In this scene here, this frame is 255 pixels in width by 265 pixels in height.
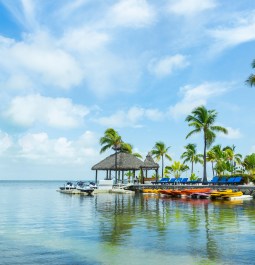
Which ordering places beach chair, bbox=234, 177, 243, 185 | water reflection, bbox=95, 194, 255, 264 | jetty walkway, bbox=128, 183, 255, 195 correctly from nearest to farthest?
water reflection, bbox=95, 194, 255, 264 < jetty walkway, bbox=128, 183, 255, 195 < beach chair, bbox=234, 177, 243, 185

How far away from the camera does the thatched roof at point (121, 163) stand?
57812 millimetres

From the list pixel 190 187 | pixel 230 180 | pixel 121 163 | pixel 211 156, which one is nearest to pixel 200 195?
pixel 190 187

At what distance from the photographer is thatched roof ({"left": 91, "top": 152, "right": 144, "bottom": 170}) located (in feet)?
190

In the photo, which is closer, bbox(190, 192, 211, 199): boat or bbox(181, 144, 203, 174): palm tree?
bbox(190, 192, 211, 199): boat

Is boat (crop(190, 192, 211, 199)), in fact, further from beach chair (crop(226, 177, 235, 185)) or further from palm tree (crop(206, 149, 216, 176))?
palm tree (crop(206, 149, 216, 176))

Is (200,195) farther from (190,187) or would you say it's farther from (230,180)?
(230,180)

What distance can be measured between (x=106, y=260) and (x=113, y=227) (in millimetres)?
7405

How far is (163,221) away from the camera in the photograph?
871 inches

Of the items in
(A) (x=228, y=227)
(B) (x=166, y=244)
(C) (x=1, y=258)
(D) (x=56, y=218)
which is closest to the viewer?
(C) (x=1, y=258)

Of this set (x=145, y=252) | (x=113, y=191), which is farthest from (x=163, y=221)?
(x=113, y=191)

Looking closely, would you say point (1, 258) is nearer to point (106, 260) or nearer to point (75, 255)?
point (75, 255)

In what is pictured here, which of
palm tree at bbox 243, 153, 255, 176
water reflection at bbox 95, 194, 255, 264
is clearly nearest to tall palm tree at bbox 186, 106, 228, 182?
palm tree at bbox 243, 153, 255, 176

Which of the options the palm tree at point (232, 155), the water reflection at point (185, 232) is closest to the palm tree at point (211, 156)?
the palm tree at point (232, 155)

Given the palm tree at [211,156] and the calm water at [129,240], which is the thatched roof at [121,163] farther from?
the calm water at [129,240]
